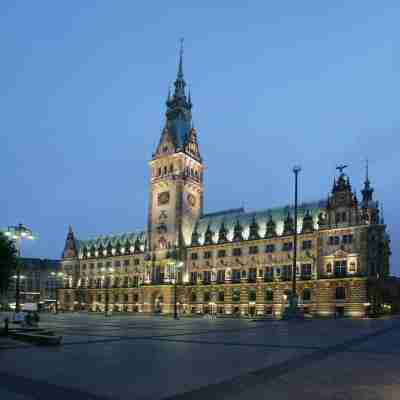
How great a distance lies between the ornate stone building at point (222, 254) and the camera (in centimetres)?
9319

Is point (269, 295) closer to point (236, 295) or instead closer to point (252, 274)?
point (252, 274)

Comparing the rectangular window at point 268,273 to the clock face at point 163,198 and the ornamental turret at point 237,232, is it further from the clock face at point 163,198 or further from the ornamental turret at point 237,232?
the clock face at point 163,198

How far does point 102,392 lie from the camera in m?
13.4

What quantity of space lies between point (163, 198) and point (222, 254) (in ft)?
80.9

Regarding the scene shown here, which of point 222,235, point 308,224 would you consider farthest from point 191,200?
point 308,224

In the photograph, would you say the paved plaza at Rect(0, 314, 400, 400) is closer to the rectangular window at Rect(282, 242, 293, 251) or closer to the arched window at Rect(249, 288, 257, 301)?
the rectangular window at Rect(282, 242, 293, 251)

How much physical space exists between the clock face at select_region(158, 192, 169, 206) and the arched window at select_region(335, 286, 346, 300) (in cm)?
5438

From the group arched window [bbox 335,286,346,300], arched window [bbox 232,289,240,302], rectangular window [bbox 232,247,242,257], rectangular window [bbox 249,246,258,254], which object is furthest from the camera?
rectangular window [bbox 232,247,242,257]

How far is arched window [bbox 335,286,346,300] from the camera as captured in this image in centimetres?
9128

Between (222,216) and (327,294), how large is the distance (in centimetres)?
4194

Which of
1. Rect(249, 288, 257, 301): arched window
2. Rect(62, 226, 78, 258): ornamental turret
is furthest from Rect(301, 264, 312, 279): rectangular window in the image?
Rect(62, 226, 78, 258): ornamental turret

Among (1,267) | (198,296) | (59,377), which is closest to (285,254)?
(198,296)

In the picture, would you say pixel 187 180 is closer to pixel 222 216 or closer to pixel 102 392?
pixel 222 216

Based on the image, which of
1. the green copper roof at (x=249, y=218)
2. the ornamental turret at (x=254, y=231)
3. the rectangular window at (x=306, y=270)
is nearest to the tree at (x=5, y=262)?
the rectangular window at (x=306, y=270)
